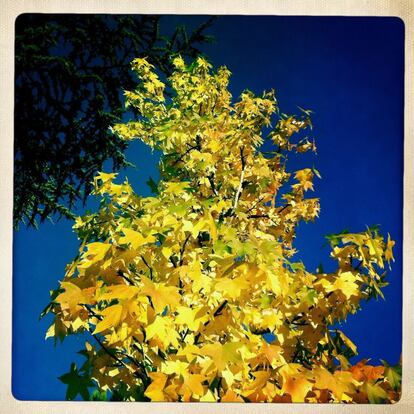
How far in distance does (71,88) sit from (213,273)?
29.9 inches

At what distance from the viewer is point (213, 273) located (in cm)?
175

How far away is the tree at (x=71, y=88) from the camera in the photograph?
194cm

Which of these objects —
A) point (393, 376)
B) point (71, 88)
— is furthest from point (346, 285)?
point (71, 88)

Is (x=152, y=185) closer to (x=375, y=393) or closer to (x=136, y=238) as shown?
(x=136, y=238)

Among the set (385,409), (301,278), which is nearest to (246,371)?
(301,278)

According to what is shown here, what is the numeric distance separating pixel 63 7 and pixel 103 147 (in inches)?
18.4

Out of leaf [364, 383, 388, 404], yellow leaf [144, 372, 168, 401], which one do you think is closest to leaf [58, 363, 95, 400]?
yellow leaf [144, 372, 168, 401]

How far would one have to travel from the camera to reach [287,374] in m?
1.79

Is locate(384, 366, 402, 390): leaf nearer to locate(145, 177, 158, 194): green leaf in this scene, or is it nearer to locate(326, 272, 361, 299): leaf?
locate(326, 272, 361, 299): leaf

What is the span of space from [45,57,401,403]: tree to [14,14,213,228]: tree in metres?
0.06

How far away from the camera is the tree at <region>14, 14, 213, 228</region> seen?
1.94 meters

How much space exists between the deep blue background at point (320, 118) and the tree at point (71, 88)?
7cm

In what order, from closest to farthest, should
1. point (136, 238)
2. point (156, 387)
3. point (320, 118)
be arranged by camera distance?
point (136, 238)
point (156, 387)
point (320, 118)

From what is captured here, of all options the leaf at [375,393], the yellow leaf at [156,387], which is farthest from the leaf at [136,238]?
the leaf at [375,393]
